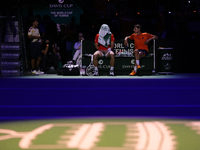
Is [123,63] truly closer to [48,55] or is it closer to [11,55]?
[48,55]

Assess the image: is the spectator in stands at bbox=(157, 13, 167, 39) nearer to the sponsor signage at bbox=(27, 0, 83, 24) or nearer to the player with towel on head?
the sponsor signage at bbox=(27, 0, 83, 24)

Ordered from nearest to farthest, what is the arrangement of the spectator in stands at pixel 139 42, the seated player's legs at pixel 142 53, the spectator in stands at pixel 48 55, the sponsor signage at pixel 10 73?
1. the sponsor signage at pixel 10 73
2. the spectator in stands at pixel 139 42
3. the seated player's legs at pixel 142 53
4. the spectator in stands at pixel 48 55

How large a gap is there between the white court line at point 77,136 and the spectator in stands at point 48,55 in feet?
36.3

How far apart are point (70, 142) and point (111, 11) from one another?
16.4 m

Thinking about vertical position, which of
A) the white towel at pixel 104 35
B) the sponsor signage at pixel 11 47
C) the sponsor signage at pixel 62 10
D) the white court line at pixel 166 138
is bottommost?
the white court line at pixel 166 138

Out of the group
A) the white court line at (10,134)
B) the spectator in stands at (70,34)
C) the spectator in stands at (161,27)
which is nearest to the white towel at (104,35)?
the spectator in stands at (70,34)

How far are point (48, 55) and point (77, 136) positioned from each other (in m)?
12.2

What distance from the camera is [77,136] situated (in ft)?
13.7

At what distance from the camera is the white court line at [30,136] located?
12.4 ft

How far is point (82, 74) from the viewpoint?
1434cm

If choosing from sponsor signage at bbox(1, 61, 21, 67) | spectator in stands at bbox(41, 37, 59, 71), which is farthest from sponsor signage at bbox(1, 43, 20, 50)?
spectator in stands at bbox(41, 37, 59, 71)

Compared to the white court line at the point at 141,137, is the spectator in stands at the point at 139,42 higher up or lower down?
higher up

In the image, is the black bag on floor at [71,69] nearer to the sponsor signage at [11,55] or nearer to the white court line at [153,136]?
the sponsor signage at [11,55]

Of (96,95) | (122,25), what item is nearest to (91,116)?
(96,95)
